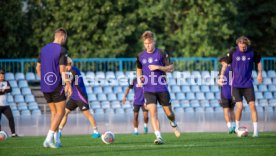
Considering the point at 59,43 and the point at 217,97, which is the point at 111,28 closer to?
the point at 217,97

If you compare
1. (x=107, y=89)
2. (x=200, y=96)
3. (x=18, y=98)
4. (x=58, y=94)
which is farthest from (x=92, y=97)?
(x=58, y=94)

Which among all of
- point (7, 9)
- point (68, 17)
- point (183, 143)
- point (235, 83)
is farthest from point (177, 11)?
point (183, 143)

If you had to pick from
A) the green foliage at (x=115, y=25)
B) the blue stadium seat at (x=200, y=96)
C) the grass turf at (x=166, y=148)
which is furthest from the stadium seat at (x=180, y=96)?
the grass turf at (x=166, y=148)

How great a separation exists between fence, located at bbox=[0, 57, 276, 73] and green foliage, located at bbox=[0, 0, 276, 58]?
4.59 m

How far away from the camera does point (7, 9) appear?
36781mm

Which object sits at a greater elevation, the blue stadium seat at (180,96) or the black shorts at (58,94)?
the black shorts at (58,94)

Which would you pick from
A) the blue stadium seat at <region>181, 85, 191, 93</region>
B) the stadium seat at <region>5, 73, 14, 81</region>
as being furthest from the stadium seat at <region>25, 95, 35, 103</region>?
the blue stadium seat at <region>181, 85, 191, 93</region>

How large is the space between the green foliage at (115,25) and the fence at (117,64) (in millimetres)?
4587

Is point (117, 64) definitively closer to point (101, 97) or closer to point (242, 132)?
point (101, 97)

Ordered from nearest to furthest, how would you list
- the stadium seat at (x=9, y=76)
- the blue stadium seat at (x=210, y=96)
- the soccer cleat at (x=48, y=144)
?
1. the soccer cleat at (x=48, y=144)
2. the stadium seat at (x=9, y=76)
3. the blue stadium seat at (x=210, y=96)

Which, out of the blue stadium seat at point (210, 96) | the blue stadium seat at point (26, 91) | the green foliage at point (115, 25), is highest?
the green foliage at point (115, 25)

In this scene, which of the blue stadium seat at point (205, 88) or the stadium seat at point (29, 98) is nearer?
the stadium seat at point (29, 98)

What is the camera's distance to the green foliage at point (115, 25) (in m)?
37.2

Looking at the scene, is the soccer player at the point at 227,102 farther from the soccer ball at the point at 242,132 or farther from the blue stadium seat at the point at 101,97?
the blue stadium seat at the point at 101,97
